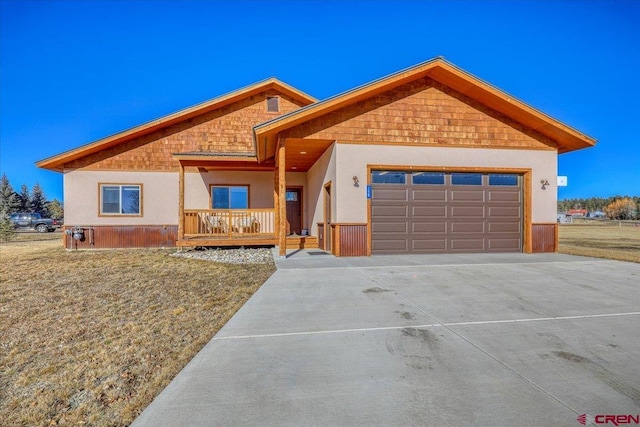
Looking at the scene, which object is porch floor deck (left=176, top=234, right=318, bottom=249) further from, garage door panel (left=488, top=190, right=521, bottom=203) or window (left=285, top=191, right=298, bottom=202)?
garage door panel (left=488, top=190, right=521, bottom=203)

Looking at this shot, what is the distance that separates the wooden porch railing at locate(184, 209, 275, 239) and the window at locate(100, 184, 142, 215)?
112 inches

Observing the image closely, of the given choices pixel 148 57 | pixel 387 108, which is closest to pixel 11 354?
pixel 387 108

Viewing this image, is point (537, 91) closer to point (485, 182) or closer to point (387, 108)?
point (485, 182)

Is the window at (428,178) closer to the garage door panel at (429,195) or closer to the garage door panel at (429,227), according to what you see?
the garage door panel at (429,195)

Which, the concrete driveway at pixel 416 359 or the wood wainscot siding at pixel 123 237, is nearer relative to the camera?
the concrete driveway at pixel 416 359

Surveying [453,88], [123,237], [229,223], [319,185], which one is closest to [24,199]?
[123,237]

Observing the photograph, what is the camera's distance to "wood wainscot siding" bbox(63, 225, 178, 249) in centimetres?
1274

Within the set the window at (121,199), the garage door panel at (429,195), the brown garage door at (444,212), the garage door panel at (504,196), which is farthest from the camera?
the window at (121,199)

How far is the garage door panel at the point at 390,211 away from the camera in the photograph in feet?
31.8

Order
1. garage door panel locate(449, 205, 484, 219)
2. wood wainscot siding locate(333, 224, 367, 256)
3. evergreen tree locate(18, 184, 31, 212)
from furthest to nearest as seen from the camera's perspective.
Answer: evergreen tree locate(18, 184, 31, 212) → garage door panel locate(449, 205, 484, 219) → wood wainscot siding locate(333, 224, 367, 256)

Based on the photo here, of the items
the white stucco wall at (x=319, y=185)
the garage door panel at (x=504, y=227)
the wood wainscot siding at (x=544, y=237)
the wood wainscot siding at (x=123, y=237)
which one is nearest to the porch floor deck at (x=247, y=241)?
the white stucco wall at (x=319, y=185)

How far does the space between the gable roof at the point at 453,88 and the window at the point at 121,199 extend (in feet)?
20.9

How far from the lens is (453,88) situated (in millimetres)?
10039

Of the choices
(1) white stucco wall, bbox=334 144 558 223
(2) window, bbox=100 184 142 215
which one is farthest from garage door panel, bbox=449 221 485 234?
(2) window, bbox=100 184 142 215
